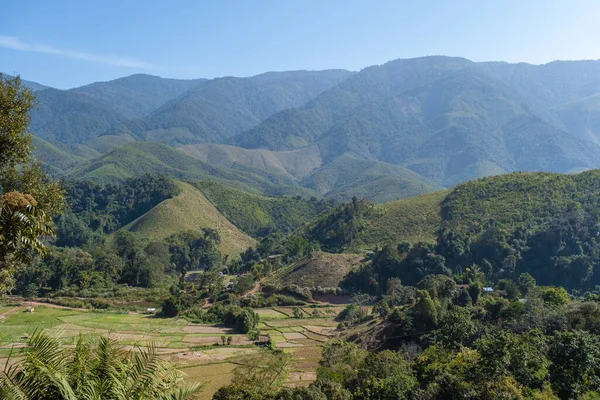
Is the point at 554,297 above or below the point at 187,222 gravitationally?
above

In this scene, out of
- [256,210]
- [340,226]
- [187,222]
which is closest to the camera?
[340,226]

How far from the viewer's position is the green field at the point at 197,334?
3422 cm

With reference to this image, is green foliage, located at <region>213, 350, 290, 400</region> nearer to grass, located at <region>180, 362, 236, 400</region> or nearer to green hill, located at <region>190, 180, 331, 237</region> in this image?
grass, located at <region>180, 362, 236, 400</region>

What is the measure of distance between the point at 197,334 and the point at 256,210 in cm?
9253

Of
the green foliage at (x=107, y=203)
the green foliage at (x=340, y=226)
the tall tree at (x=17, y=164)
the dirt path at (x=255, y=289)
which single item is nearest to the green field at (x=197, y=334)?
the dirt path at (x=255, y=289)

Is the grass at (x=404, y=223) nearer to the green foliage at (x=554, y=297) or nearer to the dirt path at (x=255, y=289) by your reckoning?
the dirt path at (x=255, y=289)

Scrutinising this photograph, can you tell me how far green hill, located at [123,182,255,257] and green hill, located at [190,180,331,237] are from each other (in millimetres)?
4978

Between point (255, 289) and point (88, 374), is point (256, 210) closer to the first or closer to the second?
point (255, 289)

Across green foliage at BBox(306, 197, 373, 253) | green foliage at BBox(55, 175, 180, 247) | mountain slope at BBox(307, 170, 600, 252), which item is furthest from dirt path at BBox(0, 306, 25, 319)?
green foliage at BBox(55, 175, 180, 247)

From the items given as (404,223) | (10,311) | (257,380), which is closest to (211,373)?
(257,380)

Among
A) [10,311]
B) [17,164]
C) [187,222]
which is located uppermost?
[17,164]

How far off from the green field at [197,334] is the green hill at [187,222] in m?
52.9

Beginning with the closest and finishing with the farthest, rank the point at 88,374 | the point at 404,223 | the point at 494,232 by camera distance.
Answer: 1. the point at 88,374
2. the point at 494,232
3. the point at 404,223

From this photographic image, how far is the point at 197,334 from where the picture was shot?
46375 millimetres
